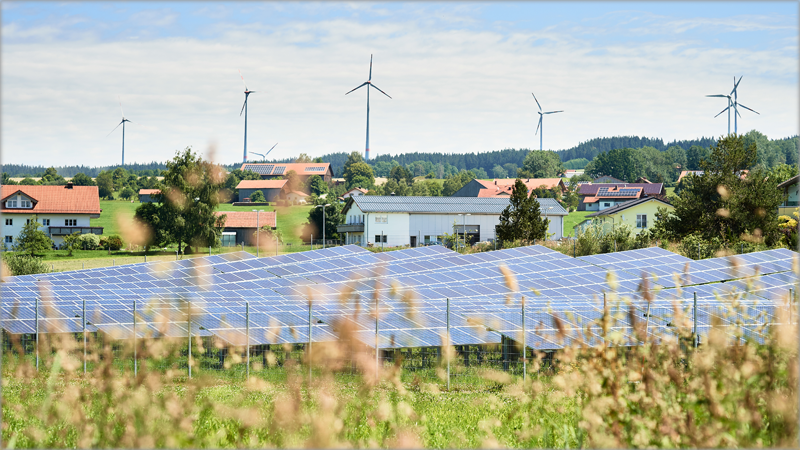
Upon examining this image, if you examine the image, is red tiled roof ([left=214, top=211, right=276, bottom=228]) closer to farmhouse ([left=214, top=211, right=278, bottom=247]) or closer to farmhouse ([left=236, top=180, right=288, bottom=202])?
farmhouse ([left=214, top=211, right=278, bottom=247])

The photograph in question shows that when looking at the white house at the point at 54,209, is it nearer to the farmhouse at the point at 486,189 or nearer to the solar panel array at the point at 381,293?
the solar panel array at the point at 381,293

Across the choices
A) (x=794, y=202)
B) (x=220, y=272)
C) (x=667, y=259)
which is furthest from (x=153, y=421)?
(x=794, y=202)

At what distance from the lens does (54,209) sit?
91.5 metres

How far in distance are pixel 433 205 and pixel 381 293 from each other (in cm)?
6439

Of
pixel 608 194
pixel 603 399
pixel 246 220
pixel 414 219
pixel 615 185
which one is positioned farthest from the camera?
pixel 615 185

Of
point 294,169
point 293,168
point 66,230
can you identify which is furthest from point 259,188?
point 293,168

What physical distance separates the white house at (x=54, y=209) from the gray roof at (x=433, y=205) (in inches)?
1286

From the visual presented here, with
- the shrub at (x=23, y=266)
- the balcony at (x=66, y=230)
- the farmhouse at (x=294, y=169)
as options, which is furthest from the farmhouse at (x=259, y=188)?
the shrub at (x=23, y=266)

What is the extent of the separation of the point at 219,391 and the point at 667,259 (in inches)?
989

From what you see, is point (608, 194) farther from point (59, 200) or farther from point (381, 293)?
point (381, 293)

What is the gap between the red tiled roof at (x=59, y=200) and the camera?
9081 cm

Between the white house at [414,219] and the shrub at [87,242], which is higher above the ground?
the white house at [414,219]

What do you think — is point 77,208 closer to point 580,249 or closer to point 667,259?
point 580,249

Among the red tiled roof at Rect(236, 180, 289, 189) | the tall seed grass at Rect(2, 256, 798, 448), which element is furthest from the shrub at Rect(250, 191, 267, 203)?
the tall seed grass at Rect(2, 256, 798, 448)
